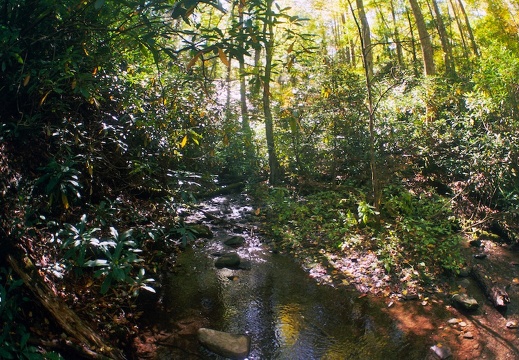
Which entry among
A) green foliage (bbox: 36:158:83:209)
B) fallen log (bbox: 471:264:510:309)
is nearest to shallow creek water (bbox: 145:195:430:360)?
fallen log (bbox: 471:264:510:309)

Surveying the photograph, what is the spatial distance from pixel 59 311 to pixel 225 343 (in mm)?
1875

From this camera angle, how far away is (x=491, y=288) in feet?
17.7

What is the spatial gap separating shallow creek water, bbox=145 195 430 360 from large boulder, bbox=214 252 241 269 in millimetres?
150

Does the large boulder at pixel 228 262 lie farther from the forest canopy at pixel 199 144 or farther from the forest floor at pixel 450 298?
the forest floor at pixel 450 298

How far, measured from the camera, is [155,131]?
17.6 feet

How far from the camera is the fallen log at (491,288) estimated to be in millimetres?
5062

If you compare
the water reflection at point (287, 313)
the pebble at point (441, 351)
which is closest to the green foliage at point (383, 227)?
the water reflection at point (287, 313)

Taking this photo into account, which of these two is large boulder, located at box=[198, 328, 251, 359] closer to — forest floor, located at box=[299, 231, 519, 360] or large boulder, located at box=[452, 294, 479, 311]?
forest floor, located at box=[299, 231, 519, 360]

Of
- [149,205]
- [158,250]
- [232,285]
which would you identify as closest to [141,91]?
[149,205]

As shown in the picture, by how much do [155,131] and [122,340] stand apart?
2849 mm

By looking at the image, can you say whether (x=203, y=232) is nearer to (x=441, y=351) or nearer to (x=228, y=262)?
(x=228, y=262)

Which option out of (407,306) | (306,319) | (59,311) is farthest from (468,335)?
(59,311)

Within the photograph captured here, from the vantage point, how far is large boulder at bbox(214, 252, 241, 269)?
257 inches

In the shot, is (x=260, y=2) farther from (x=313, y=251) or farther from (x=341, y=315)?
(x=313, y=251)
